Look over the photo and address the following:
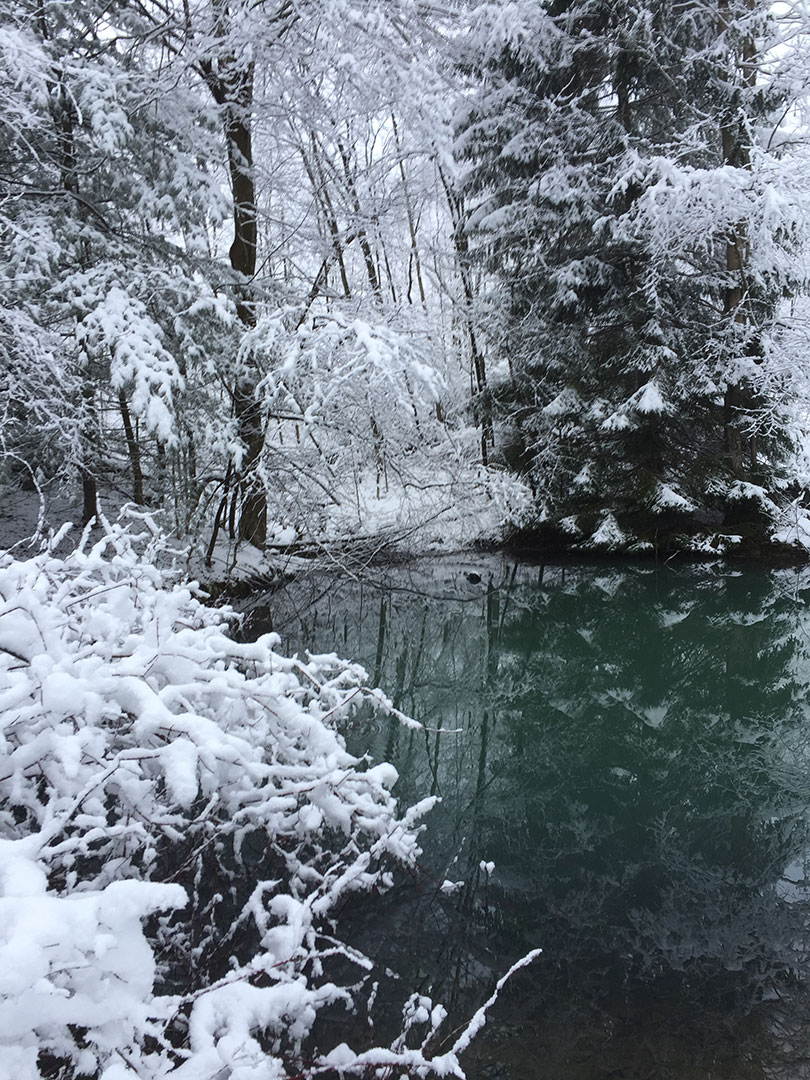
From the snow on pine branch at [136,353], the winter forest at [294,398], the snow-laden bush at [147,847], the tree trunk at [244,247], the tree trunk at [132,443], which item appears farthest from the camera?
the tree trunk at [244,247]

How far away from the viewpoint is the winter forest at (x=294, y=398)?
2014 mm

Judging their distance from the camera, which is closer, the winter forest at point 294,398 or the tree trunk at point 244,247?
the winter forest at point 294,398

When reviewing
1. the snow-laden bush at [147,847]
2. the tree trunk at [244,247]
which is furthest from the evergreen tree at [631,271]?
the snow-laden bush at [147,847]

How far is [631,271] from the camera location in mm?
12320

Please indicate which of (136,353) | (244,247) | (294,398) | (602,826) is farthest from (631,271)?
(602,826)

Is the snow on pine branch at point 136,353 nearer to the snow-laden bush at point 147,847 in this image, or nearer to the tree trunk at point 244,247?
the tree trunk at point 244,247

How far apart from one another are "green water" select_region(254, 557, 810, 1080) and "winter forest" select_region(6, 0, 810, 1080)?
37 centimetres

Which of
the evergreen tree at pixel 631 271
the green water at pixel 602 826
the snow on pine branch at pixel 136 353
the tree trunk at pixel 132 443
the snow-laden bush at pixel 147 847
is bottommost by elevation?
the green water at pixel 602 826

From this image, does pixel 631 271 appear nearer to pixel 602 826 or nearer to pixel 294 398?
pixel 294 398

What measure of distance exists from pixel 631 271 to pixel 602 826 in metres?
10.6

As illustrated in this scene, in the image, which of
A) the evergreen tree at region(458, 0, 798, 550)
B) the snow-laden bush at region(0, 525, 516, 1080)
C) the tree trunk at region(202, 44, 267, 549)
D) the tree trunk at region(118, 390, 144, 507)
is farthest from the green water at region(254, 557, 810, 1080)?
the evergreen tree at region(458, 0, 798, 550)

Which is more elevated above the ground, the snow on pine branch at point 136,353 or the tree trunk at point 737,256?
the tree trunk at point 737,256

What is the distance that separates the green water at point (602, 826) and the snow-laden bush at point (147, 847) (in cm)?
58

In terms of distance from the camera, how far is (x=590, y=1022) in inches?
110
